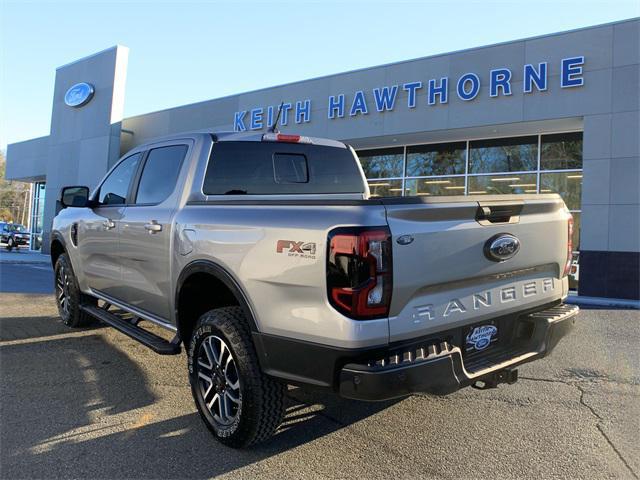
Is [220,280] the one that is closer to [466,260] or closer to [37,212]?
[466,260]

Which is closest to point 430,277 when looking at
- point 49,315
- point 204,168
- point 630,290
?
point 204,168

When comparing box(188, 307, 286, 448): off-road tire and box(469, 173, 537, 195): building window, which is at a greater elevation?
box(469, 173, 537, 195): building window

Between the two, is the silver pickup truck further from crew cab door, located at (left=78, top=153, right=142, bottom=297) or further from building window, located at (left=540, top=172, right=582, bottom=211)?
building window, located at (left=540, top=172, right=582, bottom=211)

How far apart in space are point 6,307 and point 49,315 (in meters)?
1.12

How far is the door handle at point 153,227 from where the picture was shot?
12.5 feet

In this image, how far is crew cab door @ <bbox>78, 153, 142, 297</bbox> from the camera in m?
4.62

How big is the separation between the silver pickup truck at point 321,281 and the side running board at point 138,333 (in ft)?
0.09

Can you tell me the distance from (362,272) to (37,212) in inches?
1344

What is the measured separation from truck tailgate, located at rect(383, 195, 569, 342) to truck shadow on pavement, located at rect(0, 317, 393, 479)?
1242 mm

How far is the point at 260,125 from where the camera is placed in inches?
690

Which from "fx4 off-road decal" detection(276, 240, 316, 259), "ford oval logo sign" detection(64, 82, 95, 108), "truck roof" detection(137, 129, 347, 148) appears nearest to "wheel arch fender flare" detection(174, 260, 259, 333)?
"fx4 off-road decal" detection(276, 240, 316, 259)

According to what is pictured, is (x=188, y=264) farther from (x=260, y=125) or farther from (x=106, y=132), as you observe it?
(x=106, y=132)

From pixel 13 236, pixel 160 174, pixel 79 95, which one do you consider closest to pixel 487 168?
pixel 160 174

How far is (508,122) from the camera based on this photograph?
1270 cm
